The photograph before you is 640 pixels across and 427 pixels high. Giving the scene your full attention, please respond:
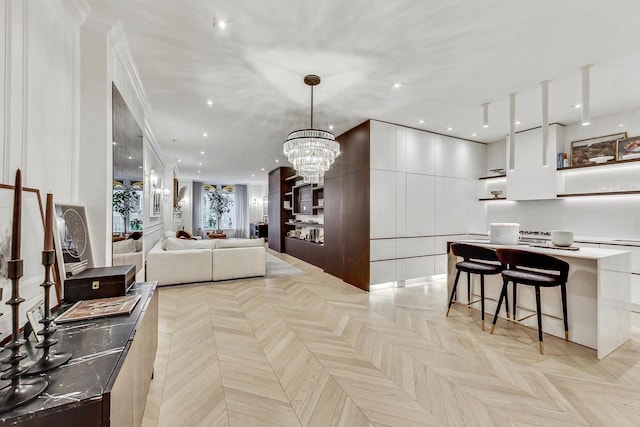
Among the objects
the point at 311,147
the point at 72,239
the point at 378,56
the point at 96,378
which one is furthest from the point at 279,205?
the point at 96,378

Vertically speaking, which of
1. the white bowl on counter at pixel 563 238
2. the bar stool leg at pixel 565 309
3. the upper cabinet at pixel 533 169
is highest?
the upper cabinet at pixel 533 169

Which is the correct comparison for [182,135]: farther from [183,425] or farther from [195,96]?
[183,425]

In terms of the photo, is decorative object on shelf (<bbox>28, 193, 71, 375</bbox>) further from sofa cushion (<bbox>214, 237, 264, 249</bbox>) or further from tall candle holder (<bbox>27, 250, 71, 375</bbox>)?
sofa cushion (<bbox>214, 237, 264, 249</bbox>)

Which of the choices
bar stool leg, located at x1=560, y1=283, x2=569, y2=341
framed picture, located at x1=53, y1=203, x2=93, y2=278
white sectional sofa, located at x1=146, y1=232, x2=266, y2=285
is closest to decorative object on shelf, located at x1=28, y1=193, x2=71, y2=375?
framed picture, located at x1=53, y1=203, x2=93, y2=278

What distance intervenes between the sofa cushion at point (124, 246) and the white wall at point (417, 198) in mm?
3503

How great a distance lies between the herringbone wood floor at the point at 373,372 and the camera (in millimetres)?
1817

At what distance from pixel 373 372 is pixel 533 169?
4.83 m

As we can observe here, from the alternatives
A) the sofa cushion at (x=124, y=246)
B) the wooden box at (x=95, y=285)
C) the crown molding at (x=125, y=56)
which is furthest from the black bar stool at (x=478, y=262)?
the crown molding at (x=125, y=56)

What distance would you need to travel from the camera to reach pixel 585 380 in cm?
220

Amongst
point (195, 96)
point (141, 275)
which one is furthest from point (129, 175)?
point (141, 275)

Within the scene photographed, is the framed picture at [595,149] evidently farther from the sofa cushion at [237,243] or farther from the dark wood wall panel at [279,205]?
the dark wood wall panel at [279,205]

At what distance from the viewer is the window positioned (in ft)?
45.1

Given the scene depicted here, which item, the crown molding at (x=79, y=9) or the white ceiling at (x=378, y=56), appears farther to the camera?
the white ceiling at (x=378, y=56)

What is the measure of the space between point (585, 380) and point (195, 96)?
512cm
